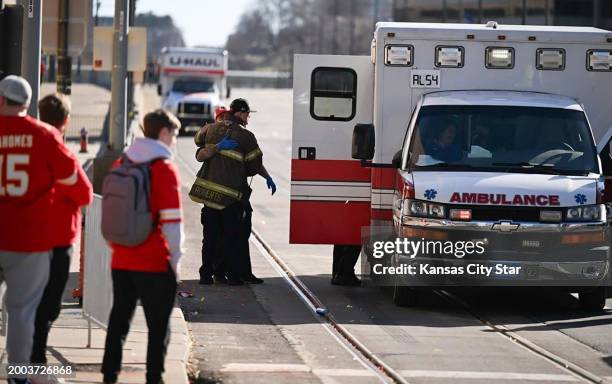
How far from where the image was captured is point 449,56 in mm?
13820

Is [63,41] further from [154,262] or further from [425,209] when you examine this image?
[154,262]

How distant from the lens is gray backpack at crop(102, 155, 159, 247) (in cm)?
766

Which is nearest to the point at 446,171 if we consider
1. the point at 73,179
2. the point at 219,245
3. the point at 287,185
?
the point at 219,245

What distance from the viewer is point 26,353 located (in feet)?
25.4

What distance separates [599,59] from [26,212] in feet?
25.6

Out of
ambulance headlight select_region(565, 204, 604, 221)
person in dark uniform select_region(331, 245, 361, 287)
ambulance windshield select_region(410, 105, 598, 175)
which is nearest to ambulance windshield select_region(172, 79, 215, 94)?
person in dark uniform select_region(331, 245, 361, 287)

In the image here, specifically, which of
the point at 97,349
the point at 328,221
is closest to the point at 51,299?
the point at 97,349

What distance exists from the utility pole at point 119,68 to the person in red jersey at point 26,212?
15.5m

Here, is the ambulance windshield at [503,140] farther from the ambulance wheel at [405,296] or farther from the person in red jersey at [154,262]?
the person in red jersey at [154,262]

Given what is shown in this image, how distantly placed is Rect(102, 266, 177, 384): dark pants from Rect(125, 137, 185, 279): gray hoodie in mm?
118

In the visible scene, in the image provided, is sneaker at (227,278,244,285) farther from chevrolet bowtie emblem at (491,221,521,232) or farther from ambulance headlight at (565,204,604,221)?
ambulance headlight at (565,204,604,221)

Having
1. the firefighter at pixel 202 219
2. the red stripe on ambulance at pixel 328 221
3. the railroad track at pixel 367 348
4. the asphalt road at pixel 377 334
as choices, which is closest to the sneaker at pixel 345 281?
the asphalt road at pixel 377 334

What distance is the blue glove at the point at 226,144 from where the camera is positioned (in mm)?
13867

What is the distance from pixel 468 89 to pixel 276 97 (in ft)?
253
